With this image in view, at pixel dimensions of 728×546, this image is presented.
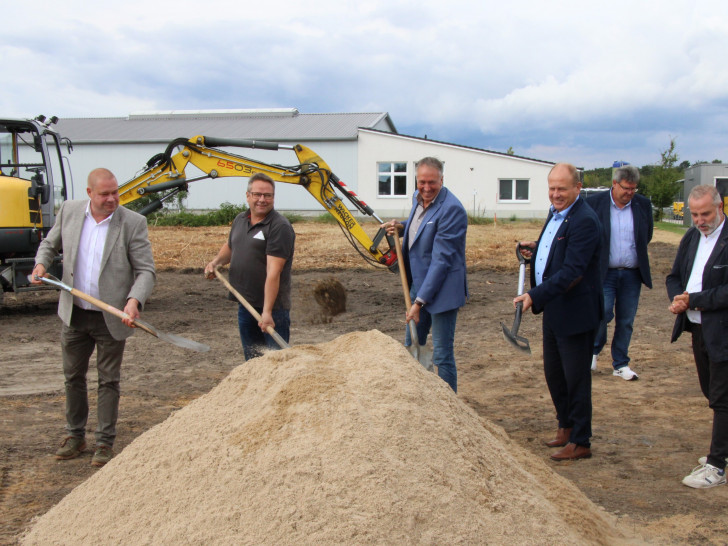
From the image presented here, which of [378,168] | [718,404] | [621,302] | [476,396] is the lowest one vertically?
[476,396]

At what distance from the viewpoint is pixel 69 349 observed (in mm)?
4270

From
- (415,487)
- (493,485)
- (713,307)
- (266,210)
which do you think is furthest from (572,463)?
(266,210)

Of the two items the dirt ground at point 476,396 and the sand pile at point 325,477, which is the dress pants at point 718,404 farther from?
the sand pile at point 325,477

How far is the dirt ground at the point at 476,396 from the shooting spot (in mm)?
3660

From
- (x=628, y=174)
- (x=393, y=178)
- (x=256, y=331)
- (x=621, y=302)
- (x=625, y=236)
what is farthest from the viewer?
(x=393, y=178)

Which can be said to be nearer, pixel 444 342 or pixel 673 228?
pixel 444 342

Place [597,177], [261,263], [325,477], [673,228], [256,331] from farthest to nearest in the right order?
[597,177] → [673,228] → [256,331] → [261,263] → [325,477]

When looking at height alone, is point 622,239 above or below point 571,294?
above

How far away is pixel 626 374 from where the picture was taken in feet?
20.1

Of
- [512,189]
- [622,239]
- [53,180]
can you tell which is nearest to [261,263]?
[622,239]

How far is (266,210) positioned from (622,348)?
3.70 metres

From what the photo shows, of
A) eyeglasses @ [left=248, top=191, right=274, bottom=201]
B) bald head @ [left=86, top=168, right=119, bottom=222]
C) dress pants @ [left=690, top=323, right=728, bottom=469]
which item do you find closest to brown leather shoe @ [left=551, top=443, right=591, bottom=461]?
dress pants @ [left=690, top=323, right=728, bottom=469]

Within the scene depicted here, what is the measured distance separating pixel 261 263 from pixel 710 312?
9.31ft

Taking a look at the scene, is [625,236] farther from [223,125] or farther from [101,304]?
[223,125]
